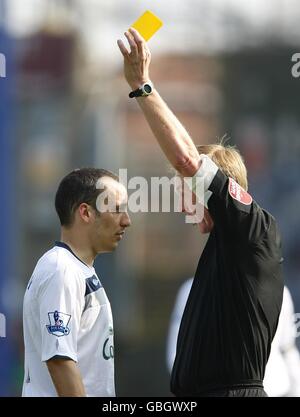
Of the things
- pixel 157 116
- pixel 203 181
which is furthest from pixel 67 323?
pixel 157 116

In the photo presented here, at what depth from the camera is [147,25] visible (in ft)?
12.1

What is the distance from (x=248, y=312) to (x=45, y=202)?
16553 mm

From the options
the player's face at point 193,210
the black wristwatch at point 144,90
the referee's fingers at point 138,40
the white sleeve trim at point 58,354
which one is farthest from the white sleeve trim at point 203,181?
the white sleeve trim at point 58,354

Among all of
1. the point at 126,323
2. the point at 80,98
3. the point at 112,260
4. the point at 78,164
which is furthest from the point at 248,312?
the point at 80,98

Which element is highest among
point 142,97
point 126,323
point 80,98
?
point 80,98

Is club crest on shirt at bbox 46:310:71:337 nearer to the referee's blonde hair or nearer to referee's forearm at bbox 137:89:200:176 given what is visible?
referee's forearm at bbox 137:89:200:176

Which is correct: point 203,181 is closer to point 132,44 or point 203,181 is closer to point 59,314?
point 132,44

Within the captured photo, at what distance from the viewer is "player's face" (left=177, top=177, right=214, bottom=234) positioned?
3785 mm

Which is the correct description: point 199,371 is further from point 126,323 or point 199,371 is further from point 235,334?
point 126,323

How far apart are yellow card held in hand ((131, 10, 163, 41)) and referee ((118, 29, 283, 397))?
0.26 feet

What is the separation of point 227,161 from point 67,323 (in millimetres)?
851

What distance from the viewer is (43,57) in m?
19.6

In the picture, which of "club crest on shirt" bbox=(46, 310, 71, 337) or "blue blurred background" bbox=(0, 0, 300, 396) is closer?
"club crest on shirt" bbox=(46, 310, 71, 337)

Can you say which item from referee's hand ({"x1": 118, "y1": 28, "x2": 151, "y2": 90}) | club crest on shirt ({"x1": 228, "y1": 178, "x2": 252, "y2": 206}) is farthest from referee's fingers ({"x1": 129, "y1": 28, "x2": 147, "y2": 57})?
club crest on shirt ({"x1": 228, "y1": 178, "x2": 252, "y2": 206})
